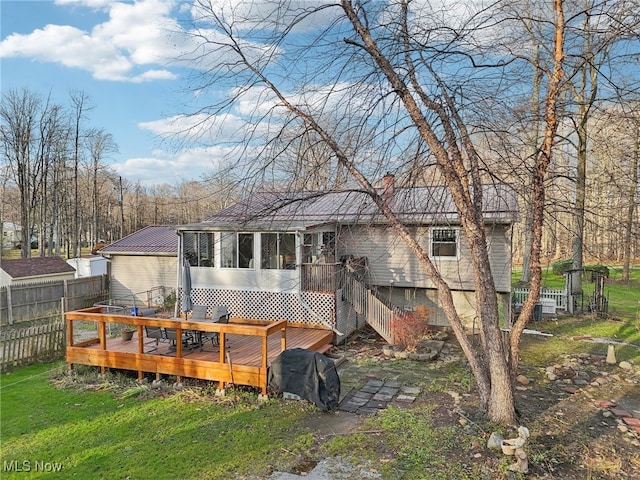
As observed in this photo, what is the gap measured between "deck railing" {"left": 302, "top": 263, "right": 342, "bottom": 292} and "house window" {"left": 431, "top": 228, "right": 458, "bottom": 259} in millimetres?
3297

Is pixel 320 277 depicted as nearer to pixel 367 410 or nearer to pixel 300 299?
pixel 300 299

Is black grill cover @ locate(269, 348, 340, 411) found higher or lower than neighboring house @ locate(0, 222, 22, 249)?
lower

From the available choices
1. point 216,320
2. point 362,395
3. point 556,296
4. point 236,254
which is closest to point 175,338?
point 216,320

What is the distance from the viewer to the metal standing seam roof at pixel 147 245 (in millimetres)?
16598

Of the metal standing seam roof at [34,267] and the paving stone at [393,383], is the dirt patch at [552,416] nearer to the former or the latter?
the paving stone at [393,383]

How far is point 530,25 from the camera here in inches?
230

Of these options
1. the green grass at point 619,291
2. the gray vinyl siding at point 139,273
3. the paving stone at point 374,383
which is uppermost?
the gray vinyl siding at point 139,273

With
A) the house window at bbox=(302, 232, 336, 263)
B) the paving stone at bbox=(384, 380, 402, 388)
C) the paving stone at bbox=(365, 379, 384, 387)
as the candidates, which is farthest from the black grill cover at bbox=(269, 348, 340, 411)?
the house window at bbox=(302, 232, 336, 263)

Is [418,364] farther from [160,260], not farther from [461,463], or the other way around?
[160,260]

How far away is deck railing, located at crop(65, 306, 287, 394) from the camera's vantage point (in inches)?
287

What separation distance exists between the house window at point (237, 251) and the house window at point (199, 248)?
0.45 m

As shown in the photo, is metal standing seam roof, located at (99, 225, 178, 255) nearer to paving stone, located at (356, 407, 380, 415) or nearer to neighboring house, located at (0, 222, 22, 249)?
paving stone, located at (356, 407, 380, 415)

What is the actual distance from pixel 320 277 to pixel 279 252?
1.57m
